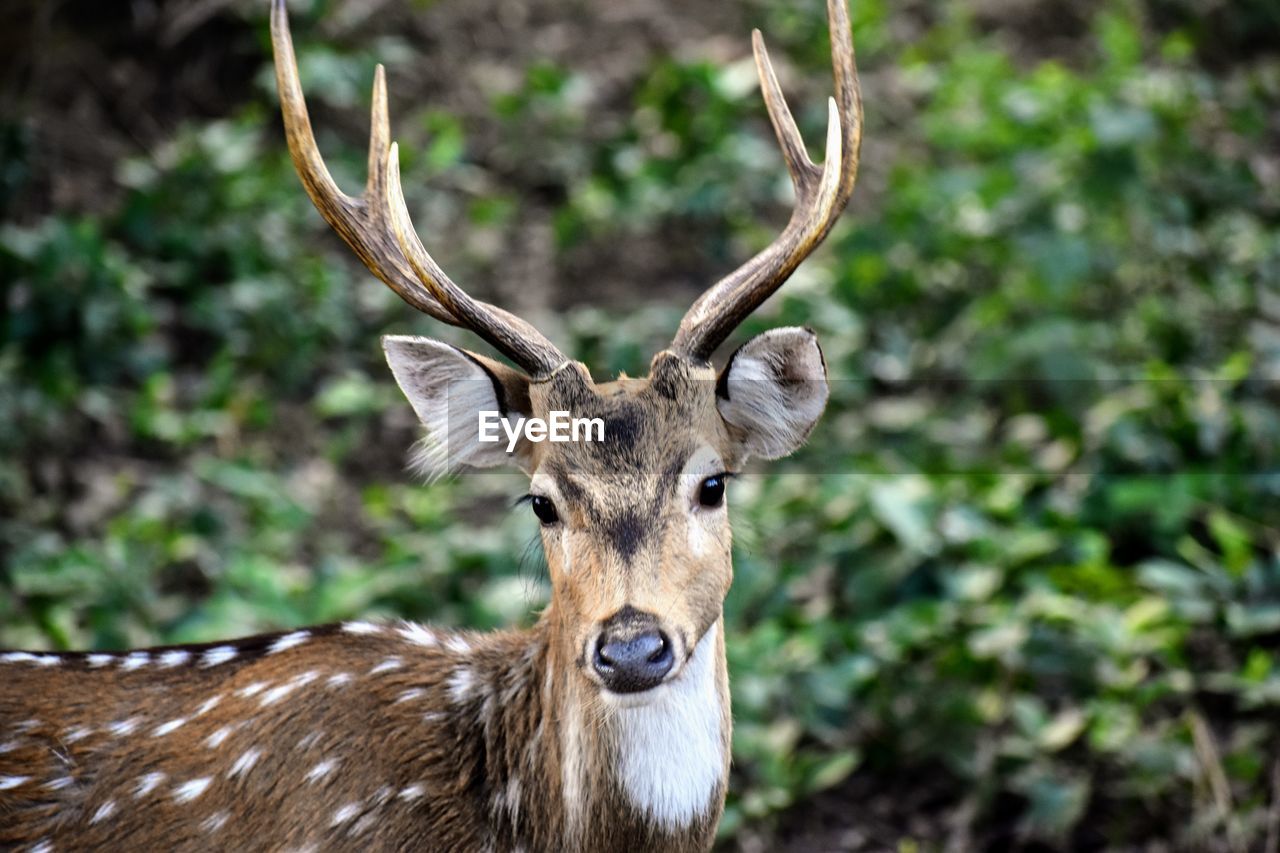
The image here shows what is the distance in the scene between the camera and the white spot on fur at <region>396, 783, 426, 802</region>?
3.54 meters

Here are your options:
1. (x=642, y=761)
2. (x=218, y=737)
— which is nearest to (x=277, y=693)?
(x=218, y=737)

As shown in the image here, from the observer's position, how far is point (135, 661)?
3.93m

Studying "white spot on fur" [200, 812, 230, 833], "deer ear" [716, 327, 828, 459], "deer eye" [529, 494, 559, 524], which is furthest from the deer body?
"deer ear" [716, 327, 828, 459]

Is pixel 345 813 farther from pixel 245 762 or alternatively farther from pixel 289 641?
pixel 289 641

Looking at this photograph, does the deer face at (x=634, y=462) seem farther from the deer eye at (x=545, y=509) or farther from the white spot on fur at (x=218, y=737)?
the white spot on fur at (x=218, y=737)

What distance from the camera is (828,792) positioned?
204 inches

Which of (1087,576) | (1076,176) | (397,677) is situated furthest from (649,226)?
(397,677)

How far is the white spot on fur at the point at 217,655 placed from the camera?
392 cm

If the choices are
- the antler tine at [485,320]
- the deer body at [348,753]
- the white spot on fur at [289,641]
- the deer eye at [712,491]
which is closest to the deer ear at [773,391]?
the deer eye at [712,491]

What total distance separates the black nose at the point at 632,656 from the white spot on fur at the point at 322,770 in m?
0.83

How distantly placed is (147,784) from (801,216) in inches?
81.5

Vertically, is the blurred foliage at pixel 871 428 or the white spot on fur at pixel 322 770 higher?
the blurred foliage at pixel 871 428

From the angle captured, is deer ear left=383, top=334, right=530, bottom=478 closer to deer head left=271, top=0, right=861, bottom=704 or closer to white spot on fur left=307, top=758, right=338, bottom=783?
deer head left=271, top=0, right=861, bottom=704

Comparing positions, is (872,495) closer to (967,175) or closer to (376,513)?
(376,513)
